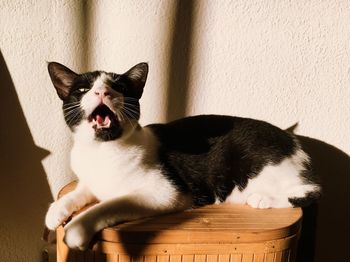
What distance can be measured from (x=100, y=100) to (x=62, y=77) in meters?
0.13

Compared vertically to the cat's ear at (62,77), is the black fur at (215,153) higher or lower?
lower

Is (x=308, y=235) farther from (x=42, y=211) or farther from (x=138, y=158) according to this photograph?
(x=42, y=211)

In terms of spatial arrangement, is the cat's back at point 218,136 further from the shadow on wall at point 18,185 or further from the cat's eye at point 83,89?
the shadow on wall at point 18,185

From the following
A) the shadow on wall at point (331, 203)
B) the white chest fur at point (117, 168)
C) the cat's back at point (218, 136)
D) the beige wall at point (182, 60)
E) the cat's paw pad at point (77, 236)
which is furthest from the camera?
the shadow on wall at point (331, 203)

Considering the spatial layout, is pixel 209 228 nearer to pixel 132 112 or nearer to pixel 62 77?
pixel 132 112

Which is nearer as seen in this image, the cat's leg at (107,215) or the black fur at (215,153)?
the cat's leg at (107,215)

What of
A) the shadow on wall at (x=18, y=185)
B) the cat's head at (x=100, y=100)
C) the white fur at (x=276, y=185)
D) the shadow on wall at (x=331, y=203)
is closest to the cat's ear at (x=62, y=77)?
the cat's head at (x=100, y=100)

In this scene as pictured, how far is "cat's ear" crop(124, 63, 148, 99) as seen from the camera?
0.84m

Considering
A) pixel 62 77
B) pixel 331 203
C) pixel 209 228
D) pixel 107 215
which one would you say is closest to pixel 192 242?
pixel 209 228

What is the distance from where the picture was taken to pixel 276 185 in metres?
0.93

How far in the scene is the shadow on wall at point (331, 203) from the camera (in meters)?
1.17

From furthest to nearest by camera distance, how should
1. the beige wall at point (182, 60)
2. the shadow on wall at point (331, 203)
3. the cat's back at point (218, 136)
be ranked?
the shadow on wall at point (331, 203)
the beige wall at point (182, 60)
the cat's back at point (218, 136)

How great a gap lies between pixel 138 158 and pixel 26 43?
0.47 meters

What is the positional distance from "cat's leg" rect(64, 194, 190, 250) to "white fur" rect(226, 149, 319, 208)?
0.18m
